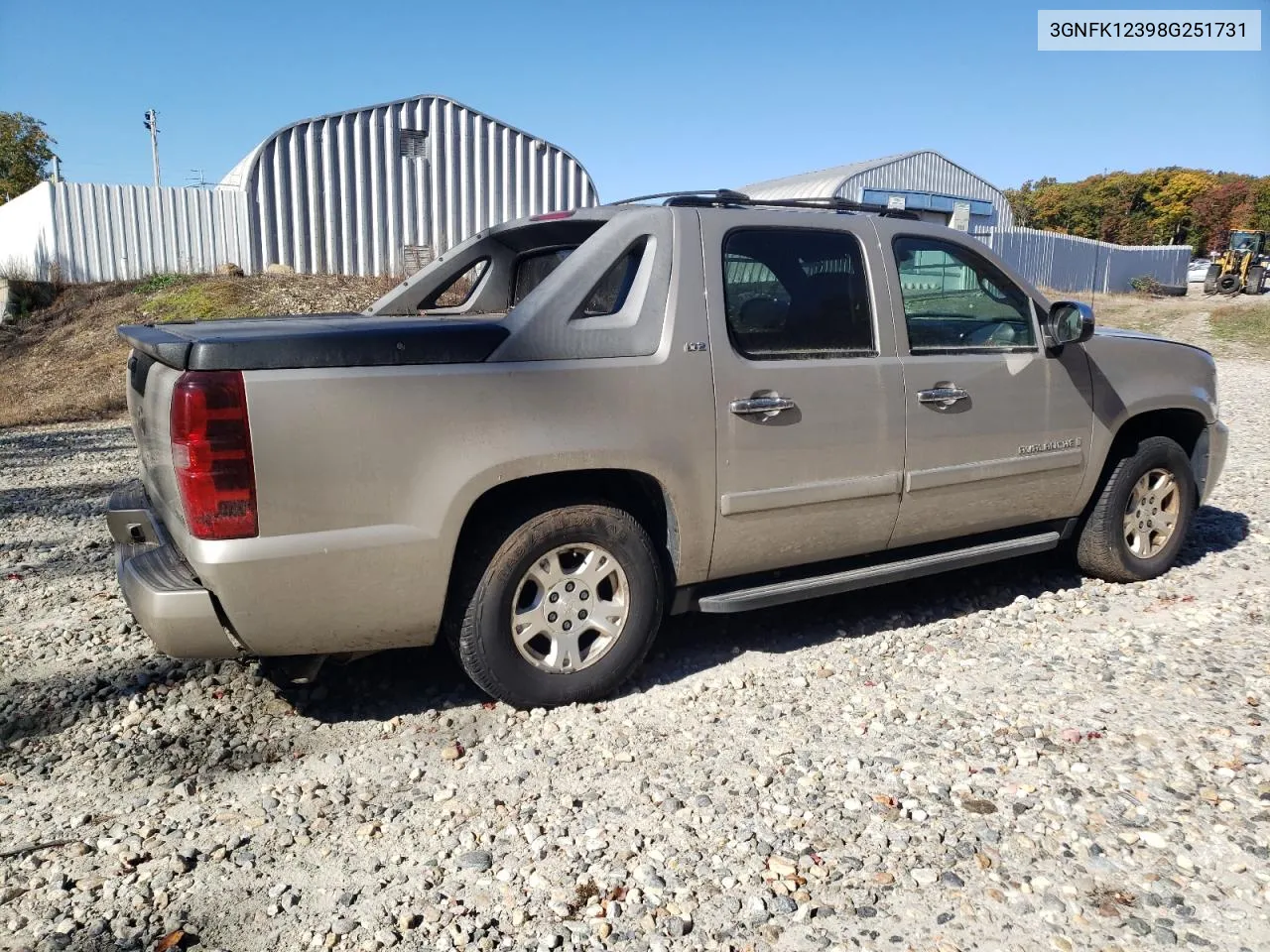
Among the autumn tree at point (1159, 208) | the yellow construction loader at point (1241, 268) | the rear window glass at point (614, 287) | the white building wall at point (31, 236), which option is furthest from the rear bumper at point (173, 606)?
the autumn tree at point (1159, 208)

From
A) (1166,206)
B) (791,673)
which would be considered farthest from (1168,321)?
(1166,206)

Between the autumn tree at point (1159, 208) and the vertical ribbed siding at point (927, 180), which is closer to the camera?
the vertical ribbed siding at point (927, 180)

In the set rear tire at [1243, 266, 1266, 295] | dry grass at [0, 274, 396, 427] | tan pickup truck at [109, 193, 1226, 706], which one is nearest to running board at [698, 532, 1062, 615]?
tan pickup truck at [109, 193, 1226, 706]

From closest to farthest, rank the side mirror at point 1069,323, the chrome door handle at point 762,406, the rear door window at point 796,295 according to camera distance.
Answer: the chrome door handle at point 762,406 → the rear door window at point 796,295 → the side mirror at point 1069,323

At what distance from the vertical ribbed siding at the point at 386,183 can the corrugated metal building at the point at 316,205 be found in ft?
0.07

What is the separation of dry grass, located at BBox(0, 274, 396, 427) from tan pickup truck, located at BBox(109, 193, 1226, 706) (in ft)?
38.0

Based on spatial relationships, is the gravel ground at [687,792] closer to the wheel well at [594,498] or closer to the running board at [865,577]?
Result: the running board at [865,577]

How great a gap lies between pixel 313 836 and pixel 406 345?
1.53 meters

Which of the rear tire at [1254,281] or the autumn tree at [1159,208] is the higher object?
the autumn tree at [1159,208]

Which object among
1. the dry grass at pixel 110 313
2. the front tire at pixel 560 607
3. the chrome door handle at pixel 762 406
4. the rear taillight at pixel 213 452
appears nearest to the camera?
the rear taillight at pixel 213 452

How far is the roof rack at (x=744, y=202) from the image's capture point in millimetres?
4027

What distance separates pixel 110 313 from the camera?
1786cm

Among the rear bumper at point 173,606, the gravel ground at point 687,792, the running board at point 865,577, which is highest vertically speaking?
the rear bumper at point 173,606

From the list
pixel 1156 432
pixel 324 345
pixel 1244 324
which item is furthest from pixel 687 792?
pixel 1244 324
